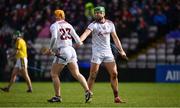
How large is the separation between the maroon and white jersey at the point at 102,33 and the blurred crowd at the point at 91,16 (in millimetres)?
16091

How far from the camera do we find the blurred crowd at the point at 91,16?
36.7 m

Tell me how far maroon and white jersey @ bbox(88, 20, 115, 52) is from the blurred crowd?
16.1 m

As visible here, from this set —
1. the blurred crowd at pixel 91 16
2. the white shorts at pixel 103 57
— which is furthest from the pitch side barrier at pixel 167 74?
the white shorts at pixel 103 57

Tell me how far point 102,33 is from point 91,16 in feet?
56.1

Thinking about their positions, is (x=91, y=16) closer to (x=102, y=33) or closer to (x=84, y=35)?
(x=102, y=33)

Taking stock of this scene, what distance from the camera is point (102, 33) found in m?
19.3

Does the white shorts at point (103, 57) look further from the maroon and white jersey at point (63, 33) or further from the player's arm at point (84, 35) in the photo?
the maroon and white jersey at point (63, 33)

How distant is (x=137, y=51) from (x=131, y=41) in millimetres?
626

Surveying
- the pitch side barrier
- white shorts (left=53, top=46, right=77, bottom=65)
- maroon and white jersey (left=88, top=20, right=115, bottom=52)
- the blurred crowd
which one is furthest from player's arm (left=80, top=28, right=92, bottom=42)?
the blurred crowd

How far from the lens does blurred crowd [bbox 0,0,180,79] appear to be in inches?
1444

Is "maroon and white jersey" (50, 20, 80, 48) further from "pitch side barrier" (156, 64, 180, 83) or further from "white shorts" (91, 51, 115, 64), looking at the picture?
"pitch side barrier" (156, 64, 180, 83)

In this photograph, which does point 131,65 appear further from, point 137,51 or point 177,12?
point 177,12

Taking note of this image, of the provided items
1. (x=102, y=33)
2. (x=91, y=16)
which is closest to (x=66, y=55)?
(x=102, y=33)

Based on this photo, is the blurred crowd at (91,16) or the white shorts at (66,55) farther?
the blurred crowd at (91,16)
